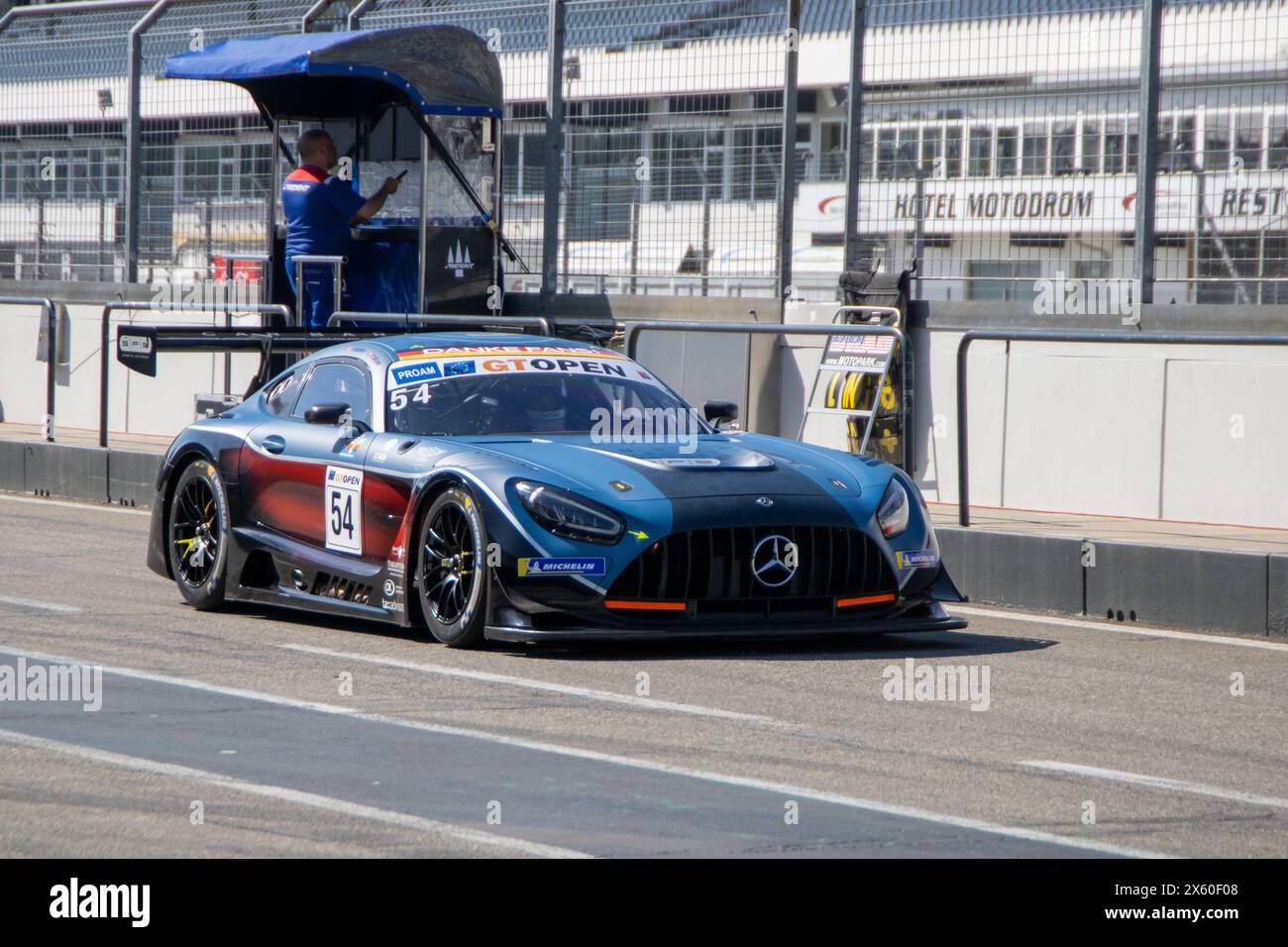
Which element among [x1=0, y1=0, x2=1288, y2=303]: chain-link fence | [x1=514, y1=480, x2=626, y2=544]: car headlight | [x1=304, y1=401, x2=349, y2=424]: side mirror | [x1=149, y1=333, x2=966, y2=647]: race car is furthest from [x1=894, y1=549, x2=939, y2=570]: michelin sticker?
[x1=0, y1=0, x2=1288, y2=303]: chain-link fence

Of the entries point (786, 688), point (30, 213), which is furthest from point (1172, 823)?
point (30, 213)

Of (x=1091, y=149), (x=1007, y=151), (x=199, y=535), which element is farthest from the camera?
(x=1007, y=151)

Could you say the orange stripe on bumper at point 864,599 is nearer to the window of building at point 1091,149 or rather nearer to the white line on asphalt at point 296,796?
the white line on asphalt at point 296,796

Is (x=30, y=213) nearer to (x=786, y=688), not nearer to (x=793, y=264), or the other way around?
(x=793, y=264)

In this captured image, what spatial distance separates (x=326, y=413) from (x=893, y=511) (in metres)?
2.69

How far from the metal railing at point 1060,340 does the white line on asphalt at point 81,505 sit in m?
6.77

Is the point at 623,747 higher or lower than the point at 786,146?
lower

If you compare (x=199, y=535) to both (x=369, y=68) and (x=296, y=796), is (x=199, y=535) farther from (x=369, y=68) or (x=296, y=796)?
(x=369, y=68)

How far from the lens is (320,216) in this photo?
17.2m

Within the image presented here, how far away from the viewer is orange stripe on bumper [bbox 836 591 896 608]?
8742mm

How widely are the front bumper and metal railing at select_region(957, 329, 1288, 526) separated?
8.74 feet

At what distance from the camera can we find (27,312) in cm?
2133

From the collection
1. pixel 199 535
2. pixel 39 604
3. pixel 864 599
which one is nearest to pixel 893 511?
pixel 864 599

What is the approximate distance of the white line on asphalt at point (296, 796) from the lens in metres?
5.23
